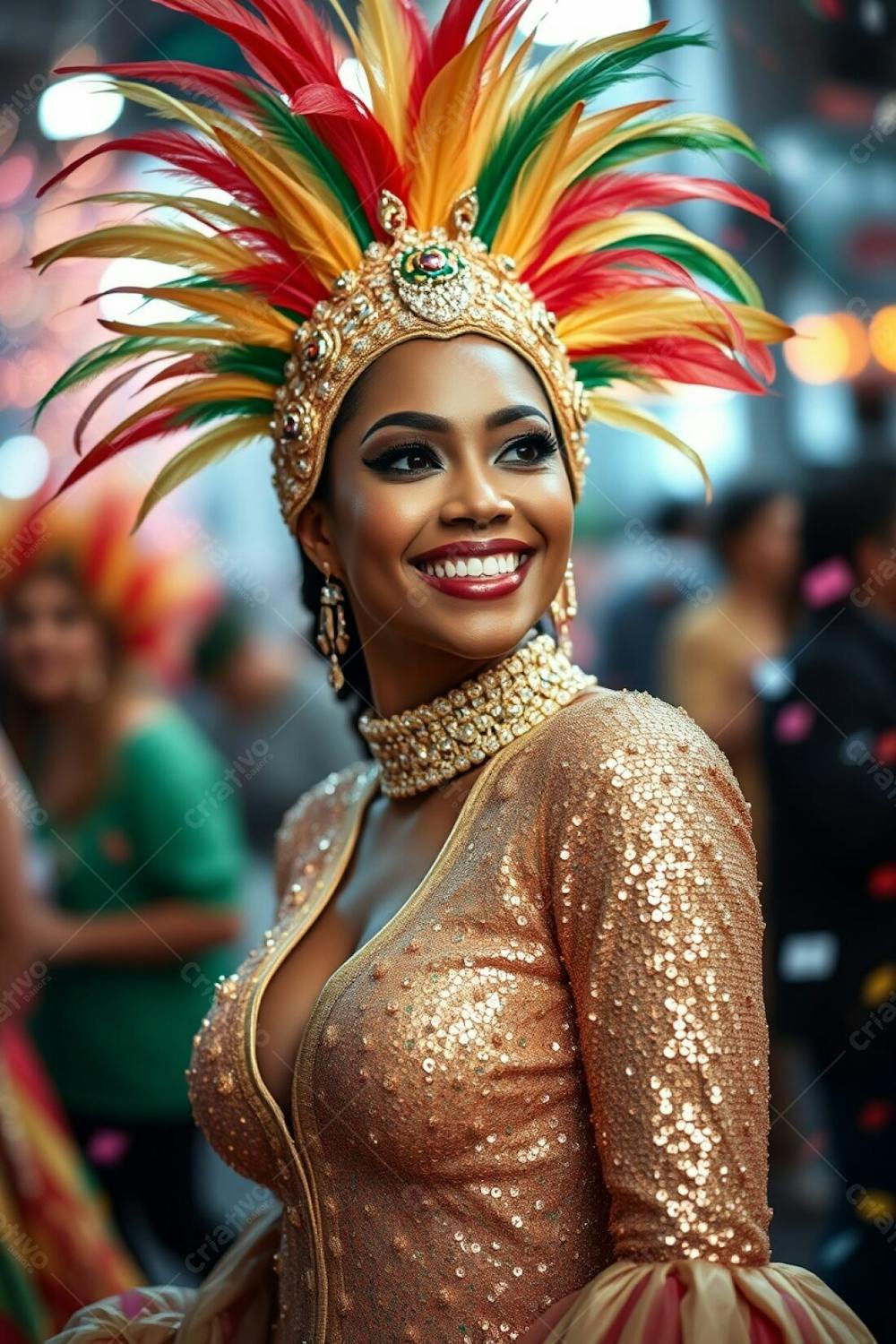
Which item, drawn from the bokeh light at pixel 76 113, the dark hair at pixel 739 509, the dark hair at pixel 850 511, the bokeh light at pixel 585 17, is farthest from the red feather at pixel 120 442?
the dark hair at pixel 739 509

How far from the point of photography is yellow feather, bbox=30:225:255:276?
6.25ft

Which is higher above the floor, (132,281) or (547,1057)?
(132,281)

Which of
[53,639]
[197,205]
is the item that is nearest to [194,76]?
[197,205]

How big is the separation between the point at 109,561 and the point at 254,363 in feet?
6.36

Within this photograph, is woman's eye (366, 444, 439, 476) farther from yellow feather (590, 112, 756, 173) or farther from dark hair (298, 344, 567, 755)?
yellow feather (590, 112, 756, 173)

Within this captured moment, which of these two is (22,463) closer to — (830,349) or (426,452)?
(830,349)

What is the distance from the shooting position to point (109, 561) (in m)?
3.84

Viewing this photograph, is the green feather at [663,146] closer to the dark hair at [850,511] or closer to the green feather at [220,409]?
the green feather at [220,409]

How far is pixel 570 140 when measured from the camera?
6.06ft

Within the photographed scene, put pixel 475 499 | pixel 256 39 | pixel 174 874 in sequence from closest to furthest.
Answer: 1. pixel 475 499
2. pixel 256 39
3. pixel 174 874

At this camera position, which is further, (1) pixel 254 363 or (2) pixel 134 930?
(2) pixel 134 930

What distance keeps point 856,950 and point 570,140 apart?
2001 millimetres

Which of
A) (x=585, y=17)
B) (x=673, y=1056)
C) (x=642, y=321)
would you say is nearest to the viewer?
(x=673, y=1056)

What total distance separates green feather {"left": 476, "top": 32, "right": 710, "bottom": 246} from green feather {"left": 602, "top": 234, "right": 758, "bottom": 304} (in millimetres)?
161
